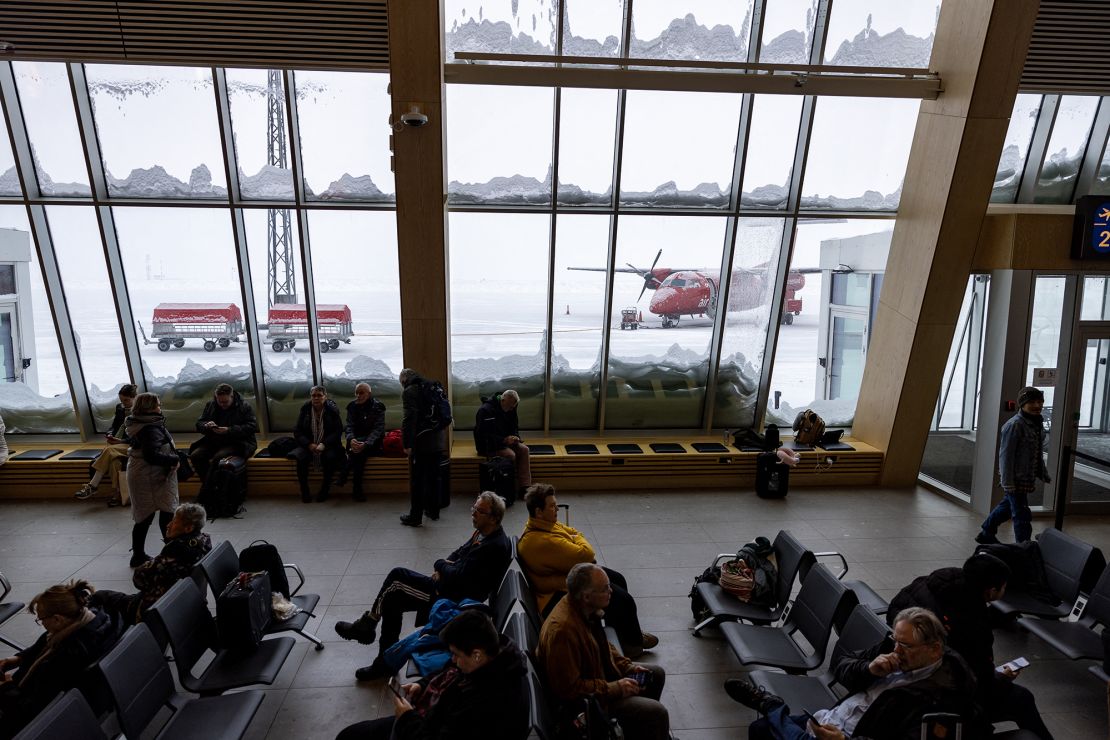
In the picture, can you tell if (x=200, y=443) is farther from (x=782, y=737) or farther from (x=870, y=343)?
(x=870, y=343)

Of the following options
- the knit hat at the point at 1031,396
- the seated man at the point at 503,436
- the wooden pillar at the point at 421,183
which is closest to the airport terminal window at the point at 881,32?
the knit hat at the point at 1031,396

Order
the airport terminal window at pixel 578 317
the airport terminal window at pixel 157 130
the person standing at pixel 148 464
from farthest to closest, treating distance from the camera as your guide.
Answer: the airport terminal window at pixel 578 317 < the airport terminal window at pixel 157 130 < the person standing at pixel 148 464

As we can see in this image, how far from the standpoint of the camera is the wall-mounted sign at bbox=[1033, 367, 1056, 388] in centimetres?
794

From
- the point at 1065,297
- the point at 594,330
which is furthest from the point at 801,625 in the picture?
the point at 1065,297

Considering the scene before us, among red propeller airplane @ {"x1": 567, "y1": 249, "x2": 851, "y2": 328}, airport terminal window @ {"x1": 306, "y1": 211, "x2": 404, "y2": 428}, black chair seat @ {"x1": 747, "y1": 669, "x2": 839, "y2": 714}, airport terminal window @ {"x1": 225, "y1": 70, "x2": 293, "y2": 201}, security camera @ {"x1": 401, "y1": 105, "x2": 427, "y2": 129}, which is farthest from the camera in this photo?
red propeller airplane @ {"x1": 567, "y1": 249, "x2": 851, "y2": 328}

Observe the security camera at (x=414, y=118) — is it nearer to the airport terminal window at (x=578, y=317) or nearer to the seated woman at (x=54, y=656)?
the airport terminal window at (x=578, y=317)

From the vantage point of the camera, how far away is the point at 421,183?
295 inches

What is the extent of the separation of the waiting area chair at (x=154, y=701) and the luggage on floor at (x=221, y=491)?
419 cm

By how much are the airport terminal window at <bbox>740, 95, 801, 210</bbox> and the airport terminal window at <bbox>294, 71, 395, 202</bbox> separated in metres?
4.26

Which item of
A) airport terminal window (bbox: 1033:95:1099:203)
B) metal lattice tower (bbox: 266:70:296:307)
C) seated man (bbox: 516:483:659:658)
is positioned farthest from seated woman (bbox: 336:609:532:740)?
airport terminal window (bbox: 1033:95:1099:203)

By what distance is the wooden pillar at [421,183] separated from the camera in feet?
22.8

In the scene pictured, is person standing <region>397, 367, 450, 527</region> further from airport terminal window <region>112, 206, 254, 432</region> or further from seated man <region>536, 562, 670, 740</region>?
seated man <region>536, 562, 670, 740</region>

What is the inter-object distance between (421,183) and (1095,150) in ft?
27.0

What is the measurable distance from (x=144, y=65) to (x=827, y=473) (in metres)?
9.19
